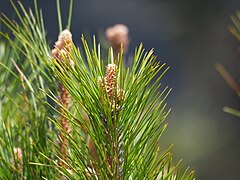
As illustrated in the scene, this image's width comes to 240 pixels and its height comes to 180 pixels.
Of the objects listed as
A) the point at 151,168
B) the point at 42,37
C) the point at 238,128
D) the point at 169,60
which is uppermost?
the point at 169,60

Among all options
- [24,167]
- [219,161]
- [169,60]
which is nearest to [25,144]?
[24,167]

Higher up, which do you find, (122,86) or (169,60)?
(169,60)

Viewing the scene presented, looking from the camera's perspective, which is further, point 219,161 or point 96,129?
point 219,161

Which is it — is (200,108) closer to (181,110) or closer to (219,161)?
(181,110)

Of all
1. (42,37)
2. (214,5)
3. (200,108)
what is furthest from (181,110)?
(42,37)

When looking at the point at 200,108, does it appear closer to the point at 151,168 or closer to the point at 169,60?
the point at 169,60

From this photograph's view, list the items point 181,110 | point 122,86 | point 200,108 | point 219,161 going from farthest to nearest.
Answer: point 200,108 < point 181,110 < point 219,161 < point 122,86

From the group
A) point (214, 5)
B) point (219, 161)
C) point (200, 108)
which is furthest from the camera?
point (214, 5)
